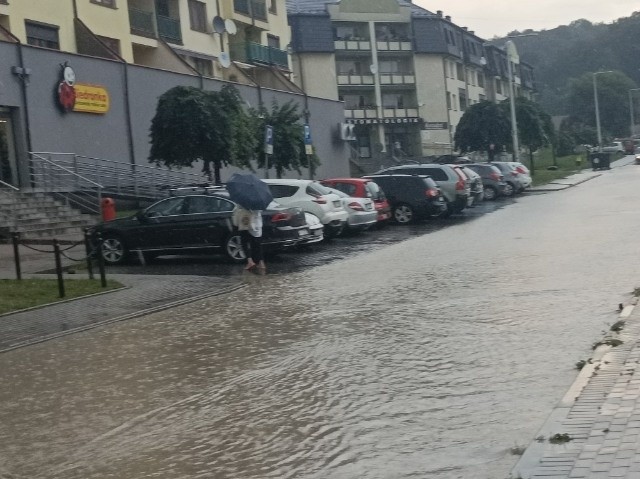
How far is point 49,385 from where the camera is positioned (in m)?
10.5

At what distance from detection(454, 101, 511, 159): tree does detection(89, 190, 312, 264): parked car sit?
4638cm

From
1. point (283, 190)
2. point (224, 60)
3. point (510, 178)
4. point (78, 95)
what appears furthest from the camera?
point (224, 60)

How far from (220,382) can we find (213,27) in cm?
4353

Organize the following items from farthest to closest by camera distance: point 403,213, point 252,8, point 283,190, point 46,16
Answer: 1. point 252,8
2. point 46,16
3. point 403,213
4. point 283,190

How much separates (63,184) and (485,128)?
128ft

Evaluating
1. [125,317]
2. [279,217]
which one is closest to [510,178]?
[279,217]

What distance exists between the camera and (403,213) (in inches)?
1293

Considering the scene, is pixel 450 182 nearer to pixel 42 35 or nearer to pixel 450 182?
pixel 450 182

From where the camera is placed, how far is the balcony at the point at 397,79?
87.9 m

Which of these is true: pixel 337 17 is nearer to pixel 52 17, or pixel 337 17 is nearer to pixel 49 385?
pixel 52 17

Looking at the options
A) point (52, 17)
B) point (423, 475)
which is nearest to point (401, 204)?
point (52, 17)

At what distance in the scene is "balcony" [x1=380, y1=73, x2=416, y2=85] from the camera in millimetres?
87875

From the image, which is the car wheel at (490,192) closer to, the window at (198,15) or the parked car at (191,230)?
the window at (198,15)

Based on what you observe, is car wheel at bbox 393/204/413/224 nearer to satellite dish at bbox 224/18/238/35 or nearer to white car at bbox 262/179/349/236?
white car at bbox 262/179/349/236
